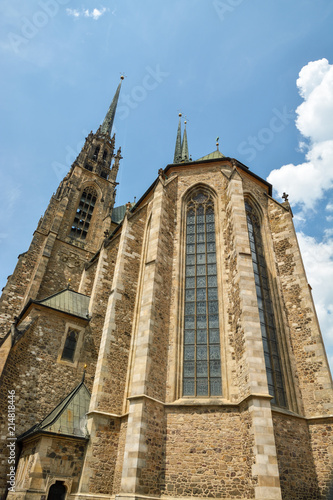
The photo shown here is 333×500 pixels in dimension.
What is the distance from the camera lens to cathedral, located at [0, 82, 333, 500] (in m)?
9.30

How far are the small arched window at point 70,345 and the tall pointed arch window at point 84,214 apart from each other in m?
13.2

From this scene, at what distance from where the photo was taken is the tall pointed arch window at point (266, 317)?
11086 mm

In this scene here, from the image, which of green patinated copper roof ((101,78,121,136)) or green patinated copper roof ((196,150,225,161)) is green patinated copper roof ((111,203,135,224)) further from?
green patinated copper roof ((196,150,225,161))

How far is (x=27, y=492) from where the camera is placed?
9711 millimetres

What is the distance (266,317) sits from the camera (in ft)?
41.0

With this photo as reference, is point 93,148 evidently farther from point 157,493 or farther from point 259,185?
point 157,493

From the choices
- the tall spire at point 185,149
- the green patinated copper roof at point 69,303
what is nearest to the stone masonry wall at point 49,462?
the green patinated copper roof at point 69,303

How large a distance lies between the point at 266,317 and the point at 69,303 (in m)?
9.24

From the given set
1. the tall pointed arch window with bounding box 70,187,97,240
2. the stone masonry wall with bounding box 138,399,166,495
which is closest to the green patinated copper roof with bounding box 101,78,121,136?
the tall pointed arch window with bounding box 70,187,97,240

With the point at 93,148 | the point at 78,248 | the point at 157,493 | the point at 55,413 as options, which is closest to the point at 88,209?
the point at 78,248

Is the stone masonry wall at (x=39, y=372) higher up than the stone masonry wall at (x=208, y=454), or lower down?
higher up

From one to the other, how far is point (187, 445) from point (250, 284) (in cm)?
523

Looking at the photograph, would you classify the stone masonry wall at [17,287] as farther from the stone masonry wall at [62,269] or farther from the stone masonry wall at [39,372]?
the stone masonry wall at [39,372]

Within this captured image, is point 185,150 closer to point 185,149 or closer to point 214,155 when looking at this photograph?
point 185,149
